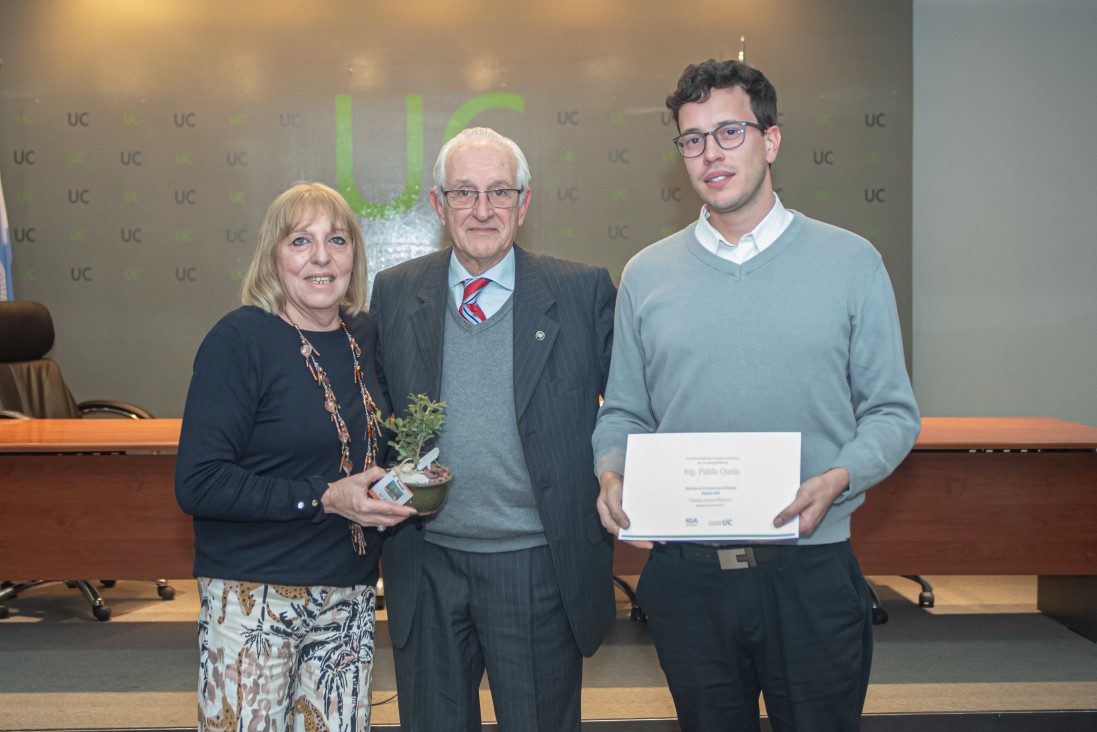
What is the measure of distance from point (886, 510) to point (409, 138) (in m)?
3.56

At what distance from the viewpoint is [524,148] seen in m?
5.93

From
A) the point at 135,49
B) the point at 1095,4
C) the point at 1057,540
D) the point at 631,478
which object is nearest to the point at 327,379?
the point at 631,478

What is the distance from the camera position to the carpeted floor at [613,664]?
3338 mm

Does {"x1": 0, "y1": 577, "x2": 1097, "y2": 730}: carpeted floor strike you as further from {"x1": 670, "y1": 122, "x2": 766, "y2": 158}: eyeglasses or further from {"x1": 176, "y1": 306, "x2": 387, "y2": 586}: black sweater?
{"x1": 670, "y1": 122, "x2": 766, "y2": 158}: eyeglasses

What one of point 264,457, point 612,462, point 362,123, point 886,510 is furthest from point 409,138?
point 612,462

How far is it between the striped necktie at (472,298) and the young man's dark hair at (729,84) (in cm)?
58

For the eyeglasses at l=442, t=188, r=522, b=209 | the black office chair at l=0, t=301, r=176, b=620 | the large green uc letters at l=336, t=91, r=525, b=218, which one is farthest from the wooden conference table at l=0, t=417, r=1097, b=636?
the large green uc letters at l=336, t=91, r=525, b=218

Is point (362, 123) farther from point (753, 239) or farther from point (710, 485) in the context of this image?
point (710, 485)

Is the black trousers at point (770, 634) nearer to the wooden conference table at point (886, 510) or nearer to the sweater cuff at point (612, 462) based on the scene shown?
the sweater cuff at point (612, 462)

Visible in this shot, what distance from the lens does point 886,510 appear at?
3775mm

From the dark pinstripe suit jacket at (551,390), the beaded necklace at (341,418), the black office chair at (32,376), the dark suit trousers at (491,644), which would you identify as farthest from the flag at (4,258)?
the dark suit trousers at (491,644)

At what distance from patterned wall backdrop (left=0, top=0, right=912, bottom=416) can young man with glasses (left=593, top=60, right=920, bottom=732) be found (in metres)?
4.13

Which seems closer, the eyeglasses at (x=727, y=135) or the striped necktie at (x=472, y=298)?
the eyeglasses at (x=727, y=135)

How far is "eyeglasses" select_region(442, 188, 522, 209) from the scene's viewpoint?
2096mm
